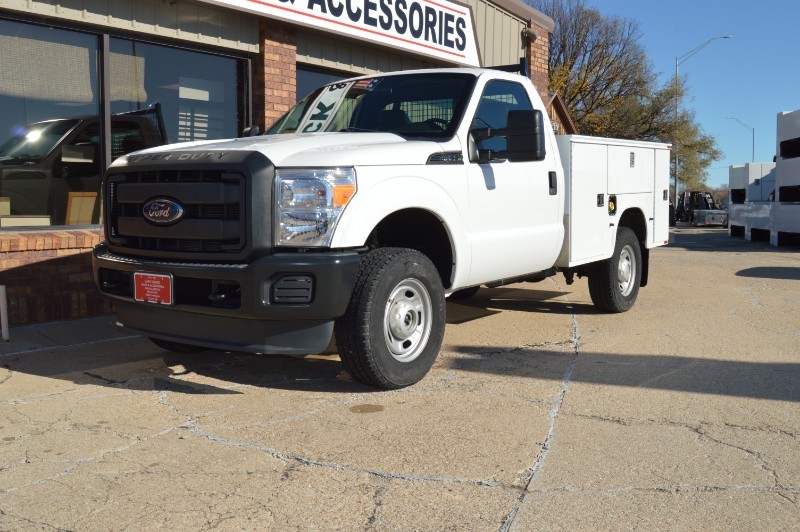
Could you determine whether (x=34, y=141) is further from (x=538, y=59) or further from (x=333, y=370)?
(x=538, y=59)

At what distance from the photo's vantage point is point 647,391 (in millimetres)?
4949

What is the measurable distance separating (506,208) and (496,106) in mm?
835

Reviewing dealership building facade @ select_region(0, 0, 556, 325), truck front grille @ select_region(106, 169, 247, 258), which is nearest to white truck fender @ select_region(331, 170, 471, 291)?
truck front grille @ select_region(106, 169, 247, 258)

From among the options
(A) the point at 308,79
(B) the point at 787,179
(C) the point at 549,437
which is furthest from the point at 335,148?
(B) the point at 787,179

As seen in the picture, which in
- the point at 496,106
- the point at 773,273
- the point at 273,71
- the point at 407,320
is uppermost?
the point at 273,71

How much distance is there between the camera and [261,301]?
432 centimetres

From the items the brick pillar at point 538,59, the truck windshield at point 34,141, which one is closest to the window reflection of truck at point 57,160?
the truck windshield at point 34,141

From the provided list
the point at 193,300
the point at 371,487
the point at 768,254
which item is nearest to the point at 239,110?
the point at 193,300

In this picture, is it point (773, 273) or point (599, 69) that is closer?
point (773, 273)

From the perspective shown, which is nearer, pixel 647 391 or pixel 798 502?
pixel 798 502

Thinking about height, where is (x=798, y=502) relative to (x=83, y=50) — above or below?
below

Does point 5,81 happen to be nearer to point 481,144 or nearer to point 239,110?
point 239,110

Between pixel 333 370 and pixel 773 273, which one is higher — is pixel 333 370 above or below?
below

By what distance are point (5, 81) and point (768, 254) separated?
48.1 feet
